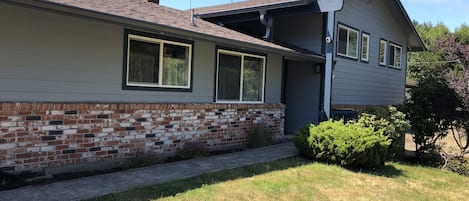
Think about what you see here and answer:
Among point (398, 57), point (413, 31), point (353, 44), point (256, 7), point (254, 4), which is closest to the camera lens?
point (256, 7)

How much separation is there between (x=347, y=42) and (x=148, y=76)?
783cm

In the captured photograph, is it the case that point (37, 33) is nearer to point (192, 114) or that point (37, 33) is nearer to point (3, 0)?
point (3, 0)

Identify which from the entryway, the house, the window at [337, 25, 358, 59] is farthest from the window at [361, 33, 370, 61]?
the entryway

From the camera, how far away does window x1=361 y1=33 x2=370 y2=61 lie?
13666mm

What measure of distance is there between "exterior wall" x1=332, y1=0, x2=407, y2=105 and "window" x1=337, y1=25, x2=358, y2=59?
20 centimetres

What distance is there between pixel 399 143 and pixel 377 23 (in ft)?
21.1

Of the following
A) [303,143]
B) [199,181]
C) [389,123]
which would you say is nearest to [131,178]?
[199,181]

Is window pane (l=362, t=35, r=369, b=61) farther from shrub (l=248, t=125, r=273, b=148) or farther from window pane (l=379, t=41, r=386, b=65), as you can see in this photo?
shrub (l=248, t=125, r=273, b=148)

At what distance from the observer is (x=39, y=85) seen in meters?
5.76

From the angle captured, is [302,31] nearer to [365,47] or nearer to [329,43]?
[329,43]

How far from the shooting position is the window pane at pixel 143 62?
7.05 metres

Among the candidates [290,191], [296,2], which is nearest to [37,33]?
[290,191]

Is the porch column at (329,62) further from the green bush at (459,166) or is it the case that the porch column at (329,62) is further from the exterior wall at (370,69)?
the green bush at (459,166)

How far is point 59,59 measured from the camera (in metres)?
5.98
